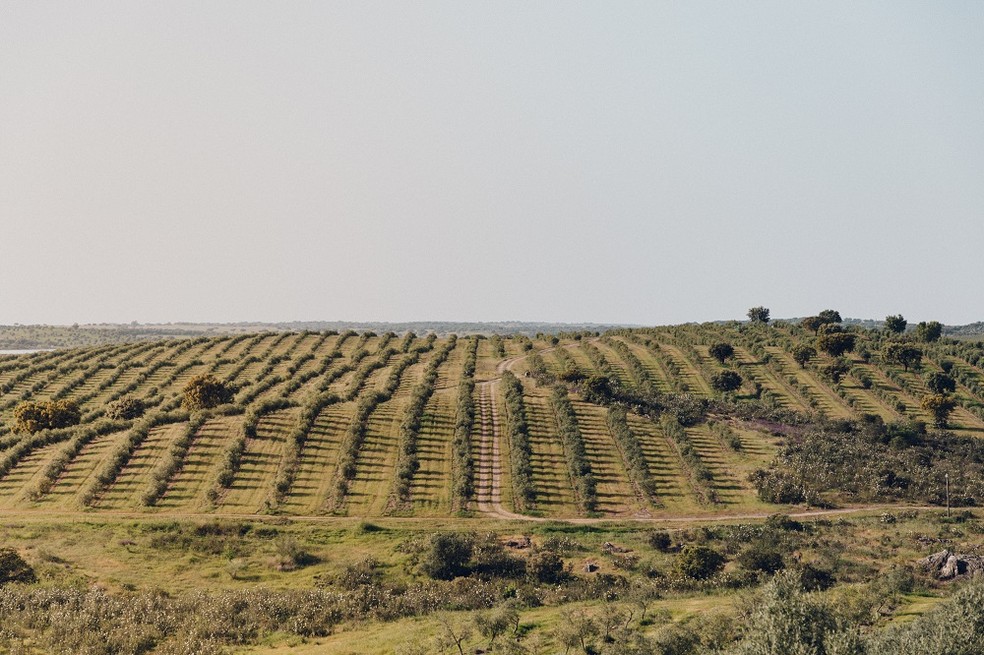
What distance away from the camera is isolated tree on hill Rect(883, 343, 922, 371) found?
454 feet

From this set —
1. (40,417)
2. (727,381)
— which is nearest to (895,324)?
(727,381)

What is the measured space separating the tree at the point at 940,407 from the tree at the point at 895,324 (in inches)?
2925

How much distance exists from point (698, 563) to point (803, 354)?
9326 centimetres

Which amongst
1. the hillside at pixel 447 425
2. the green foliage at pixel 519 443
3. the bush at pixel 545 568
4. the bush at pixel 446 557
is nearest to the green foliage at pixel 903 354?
the hillside at pixel 447 425

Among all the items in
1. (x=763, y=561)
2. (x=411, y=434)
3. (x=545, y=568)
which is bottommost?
(x=545, y=568)

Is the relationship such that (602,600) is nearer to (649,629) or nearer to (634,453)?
(649,629)

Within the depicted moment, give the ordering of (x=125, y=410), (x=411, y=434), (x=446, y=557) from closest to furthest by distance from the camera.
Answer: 1. (x=446, y=557)
2. (x=411, y=434)
3. (x=125, y=410)

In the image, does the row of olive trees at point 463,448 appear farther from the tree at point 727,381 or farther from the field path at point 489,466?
the tree at point 727,381

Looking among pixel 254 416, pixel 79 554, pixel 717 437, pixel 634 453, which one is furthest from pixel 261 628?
pixel 717 437

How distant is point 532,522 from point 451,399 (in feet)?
136

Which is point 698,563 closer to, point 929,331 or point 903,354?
point 903,354

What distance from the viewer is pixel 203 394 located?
107500mm

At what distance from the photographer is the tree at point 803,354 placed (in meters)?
142

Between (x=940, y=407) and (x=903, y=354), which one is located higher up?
(x=903, y=354)
